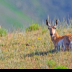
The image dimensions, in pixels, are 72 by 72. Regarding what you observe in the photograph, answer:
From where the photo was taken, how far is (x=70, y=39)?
7703mm

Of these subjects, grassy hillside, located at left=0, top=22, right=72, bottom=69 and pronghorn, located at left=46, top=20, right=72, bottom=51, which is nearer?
grassy hillside, located at left=0, top=22, right=72, bottom=69

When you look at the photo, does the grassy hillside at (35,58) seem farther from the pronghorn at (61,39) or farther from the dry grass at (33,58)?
the pronghorn at (61,39)

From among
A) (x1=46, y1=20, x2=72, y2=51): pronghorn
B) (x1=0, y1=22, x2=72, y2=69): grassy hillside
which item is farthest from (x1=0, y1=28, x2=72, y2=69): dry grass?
(x1=46, y1=20, x2=72, y2=51): pronghorn

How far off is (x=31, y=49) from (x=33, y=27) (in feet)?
19.9

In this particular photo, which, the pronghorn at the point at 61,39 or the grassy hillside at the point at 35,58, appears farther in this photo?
the pronghorn at the point at 61,39

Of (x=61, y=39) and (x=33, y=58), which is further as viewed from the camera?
(x=61, y=39)

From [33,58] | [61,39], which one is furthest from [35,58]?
[61,39]

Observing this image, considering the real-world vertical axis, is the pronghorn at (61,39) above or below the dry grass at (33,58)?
above

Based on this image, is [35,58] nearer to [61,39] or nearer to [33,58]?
[33,58]

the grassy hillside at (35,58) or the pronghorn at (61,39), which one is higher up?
the pronghorn at (61,39)

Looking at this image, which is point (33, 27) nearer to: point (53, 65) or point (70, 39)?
point (70, 39)

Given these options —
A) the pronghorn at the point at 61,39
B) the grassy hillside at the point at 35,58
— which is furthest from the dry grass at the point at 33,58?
the pronghorn at the point at 61,39

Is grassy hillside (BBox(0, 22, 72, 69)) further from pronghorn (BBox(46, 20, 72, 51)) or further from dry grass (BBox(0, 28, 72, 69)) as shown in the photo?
pronghorn (BBox(46, 20, 72, 51))

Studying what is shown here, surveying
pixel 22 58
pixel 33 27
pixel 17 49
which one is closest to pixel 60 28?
pixel 33 27
